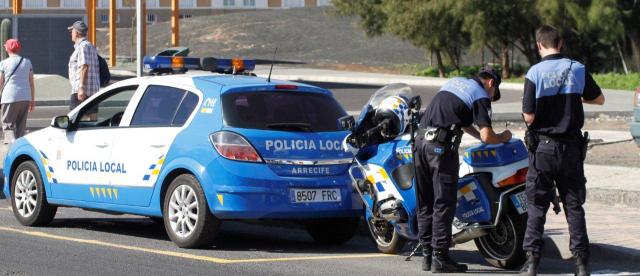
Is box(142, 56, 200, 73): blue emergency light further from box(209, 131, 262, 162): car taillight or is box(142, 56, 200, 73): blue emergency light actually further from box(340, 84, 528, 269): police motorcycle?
box(340, 84, 528, 269): police motorcycle

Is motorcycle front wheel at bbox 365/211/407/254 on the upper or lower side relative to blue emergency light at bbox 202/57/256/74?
lower

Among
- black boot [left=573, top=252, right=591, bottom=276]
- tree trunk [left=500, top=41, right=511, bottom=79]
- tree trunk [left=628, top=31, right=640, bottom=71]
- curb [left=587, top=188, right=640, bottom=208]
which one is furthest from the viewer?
tree trunk [left=500, top=41, right=511, bottom=79]

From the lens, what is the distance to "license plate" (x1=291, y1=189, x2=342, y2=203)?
34.1 feet

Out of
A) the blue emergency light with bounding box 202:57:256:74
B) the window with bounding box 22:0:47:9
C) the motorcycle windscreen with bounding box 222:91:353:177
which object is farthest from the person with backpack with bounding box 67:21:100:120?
the window with bounding box 22:0:47:9

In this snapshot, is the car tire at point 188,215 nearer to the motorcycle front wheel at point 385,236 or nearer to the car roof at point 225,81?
the car roof at point 225,81

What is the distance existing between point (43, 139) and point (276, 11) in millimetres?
70348

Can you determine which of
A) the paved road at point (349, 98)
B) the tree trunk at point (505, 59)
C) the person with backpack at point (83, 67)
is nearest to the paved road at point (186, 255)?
the person with backpack at point (83, 67)

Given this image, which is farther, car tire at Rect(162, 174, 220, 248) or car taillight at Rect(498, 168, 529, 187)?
car tire at Rect(162, 174, 220, 248)

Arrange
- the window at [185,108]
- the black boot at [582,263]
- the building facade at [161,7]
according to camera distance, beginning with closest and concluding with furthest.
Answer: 1. the black boot at [582,263]
2. the window at [185,108]
3. the building facade at [161,7]

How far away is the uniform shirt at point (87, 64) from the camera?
51.5 feet

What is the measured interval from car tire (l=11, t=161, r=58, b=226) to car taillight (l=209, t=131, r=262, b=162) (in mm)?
2408

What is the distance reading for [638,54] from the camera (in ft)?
162

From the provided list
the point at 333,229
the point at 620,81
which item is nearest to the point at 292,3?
the point at 620,81

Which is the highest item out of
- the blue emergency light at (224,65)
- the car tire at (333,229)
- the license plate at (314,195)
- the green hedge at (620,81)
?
the blue emergency light at (224,65)
